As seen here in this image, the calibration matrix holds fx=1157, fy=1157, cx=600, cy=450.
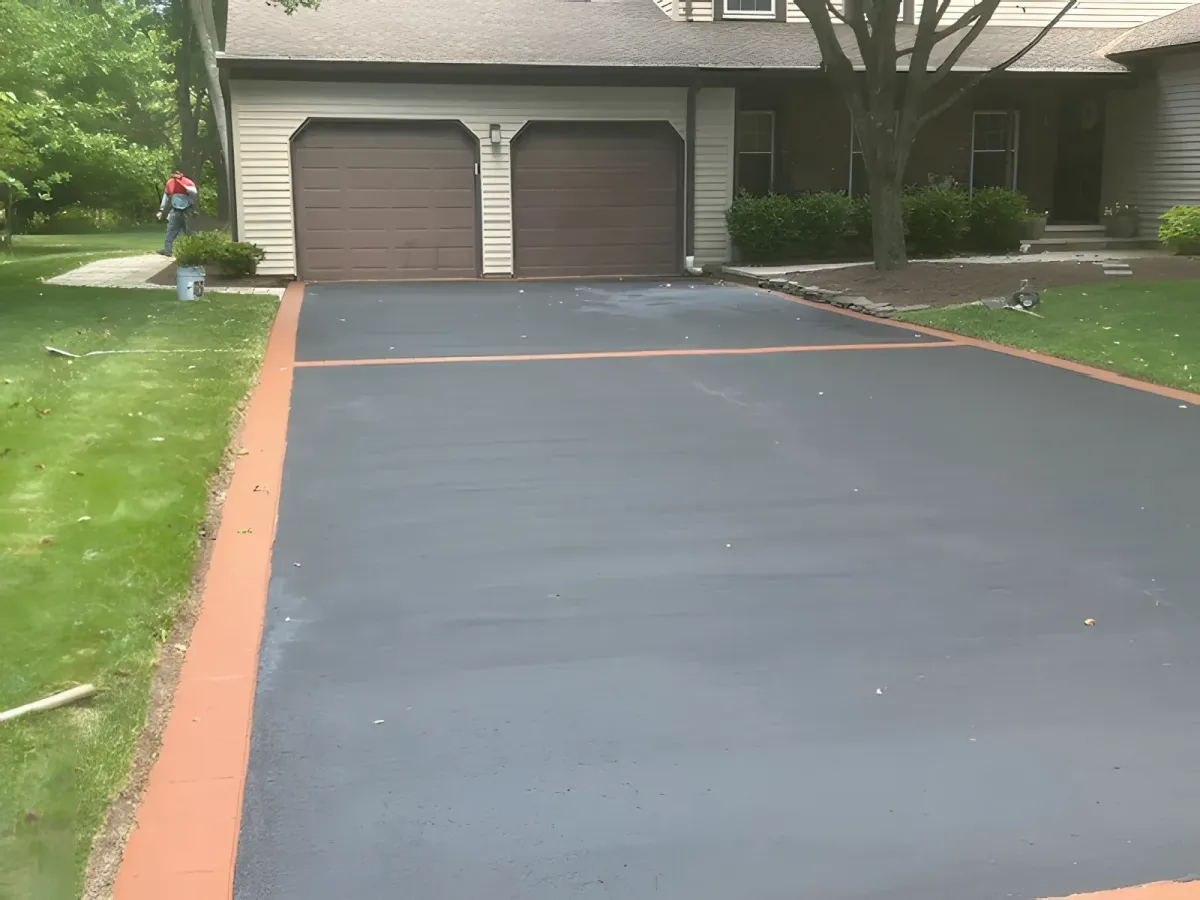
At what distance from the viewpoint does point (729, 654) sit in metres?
4.02

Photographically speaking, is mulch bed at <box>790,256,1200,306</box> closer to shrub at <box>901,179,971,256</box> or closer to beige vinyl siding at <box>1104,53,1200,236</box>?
shrub at <box>901,179,971,256</box>

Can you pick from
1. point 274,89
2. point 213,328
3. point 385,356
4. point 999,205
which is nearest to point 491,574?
point 385,356

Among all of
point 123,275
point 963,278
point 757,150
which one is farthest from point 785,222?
point 123,275

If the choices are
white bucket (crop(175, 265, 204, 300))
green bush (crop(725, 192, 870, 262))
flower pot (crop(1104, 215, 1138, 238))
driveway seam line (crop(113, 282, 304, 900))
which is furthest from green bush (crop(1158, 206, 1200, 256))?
driveway seam line (crop(113, 282, 304, 900))

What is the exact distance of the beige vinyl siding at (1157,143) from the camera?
1923 centimetres

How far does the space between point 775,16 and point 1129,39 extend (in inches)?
247

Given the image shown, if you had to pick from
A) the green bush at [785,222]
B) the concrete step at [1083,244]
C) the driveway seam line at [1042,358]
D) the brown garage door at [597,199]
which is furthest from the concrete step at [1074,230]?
the driveway seam line at [1042,358]

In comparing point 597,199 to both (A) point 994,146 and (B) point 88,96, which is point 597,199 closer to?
(A) point 994,146

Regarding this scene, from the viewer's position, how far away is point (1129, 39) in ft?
67.4

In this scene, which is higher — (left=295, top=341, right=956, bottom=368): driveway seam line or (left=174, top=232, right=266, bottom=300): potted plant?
(left=174, top=232, right=266, bottom=300): potted plant

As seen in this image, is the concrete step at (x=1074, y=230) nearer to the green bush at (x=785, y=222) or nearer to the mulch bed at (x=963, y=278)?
the mulch bed at (x=963, y=278)

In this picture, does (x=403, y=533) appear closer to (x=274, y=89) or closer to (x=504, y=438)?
(x=504, y=438)

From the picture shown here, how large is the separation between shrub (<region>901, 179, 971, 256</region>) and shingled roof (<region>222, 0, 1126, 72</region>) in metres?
2.41

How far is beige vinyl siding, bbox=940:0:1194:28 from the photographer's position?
21.7 metres
